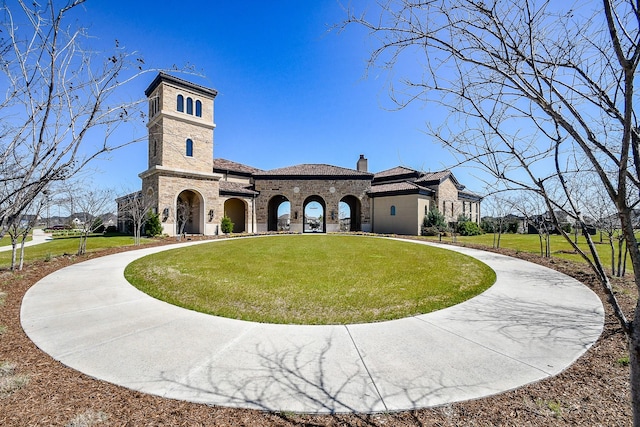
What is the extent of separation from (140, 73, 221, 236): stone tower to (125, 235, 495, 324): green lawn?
13.1 meters

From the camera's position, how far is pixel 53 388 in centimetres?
273

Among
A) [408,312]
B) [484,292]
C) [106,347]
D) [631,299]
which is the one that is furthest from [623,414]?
[106,347]

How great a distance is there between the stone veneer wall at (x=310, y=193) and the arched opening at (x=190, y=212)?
6.12 m

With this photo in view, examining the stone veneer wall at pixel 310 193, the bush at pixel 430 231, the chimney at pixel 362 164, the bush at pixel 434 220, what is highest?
the chimney at pixel 362 164

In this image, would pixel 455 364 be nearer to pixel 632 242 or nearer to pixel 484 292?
pixel 632 242

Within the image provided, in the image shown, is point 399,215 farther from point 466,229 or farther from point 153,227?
point 153,227

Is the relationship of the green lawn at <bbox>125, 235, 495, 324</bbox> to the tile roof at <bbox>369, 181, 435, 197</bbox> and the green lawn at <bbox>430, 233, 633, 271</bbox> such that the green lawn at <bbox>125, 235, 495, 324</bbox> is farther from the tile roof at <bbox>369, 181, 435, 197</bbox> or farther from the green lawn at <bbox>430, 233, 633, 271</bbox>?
the tile roof at <bbox>369, 181, 435, 197</bbox>

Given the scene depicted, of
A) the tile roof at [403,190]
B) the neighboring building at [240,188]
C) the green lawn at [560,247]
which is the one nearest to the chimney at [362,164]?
the neighboring building at [240,188]

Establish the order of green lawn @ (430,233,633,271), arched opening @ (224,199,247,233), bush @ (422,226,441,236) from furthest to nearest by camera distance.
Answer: arched opening @ (224,199,247,233)
bush @ (422,226,441,236)
green lawn @ (430,233,633,271)

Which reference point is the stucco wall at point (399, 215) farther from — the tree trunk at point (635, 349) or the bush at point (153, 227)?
the tree trunk at point (635, 349)

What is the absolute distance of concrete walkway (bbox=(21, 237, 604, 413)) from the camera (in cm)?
273

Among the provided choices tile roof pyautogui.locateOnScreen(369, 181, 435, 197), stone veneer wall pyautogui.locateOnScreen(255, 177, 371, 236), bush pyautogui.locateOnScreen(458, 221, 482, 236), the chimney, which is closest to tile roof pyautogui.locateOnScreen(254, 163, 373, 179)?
stone veneer wall pyautogui.locateOnScreen(255, 177, 371, 236)

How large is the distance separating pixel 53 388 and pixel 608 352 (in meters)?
6.50

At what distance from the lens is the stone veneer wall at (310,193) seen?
2906 centimetres
